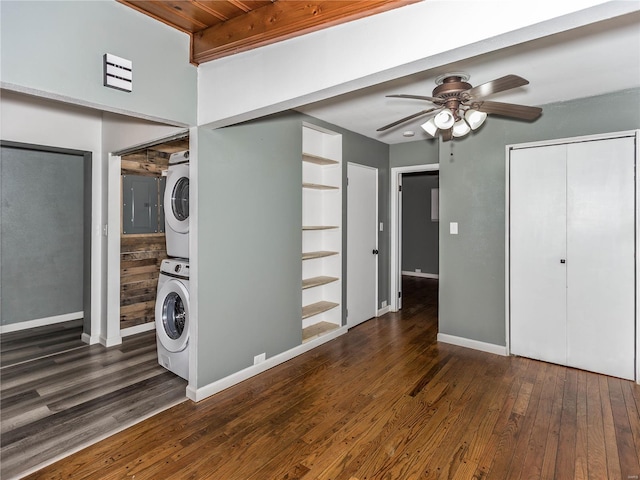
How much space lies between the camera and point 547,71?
269 centimetres

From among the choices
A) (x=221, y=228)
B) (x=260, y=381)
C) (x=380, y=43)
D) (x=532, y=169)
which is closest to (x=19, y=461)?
(x=260, y=381)

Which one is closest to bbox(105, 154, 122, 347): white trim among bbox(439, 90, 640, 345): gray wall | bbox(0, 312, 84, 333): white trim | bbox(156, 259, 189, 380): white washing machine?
bbox(156, 259, 189, 380): white washing machine

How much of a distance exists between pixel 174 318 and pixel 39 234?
286cm

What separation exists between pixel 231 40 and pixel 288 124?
4.21 feet

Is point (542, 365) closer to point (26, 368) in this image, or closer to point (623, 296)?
point (623, 296)

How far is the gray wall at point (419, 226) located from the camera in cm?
828

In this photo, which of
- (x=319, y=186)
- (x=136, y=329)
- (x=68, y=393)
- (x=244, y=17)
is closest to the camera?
(x=244, y=17)

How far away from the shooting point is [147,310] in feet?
14.7

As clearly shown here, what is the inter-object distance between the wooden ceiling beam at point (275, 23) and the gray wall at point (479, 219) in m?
2.49

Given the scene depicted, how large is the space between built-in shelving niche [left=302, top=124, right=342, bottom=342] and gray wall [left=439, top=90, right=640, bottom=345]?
1.19 m

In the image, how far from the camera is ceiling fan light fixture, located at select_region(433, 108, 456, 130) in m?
2.69

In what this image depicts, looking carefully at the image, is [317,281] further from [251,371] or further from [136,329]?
[136,329]

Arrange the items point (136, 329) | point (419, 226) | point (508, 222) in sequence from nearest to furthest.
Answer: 1. point (508, 222)
2. point (136, 329)
3. point (419, 226)

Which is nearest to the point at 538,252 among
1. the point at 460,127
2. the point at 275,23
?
the point at 460,127
